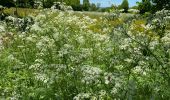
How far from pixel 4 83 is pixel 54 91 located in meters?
1.82

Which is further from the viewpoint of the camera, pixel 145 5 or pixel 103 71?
pixel 145 5

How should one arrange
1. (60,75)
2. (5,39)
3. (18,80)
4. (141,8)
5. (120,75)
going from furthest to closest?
1. (5,39)
2. (141,8)
3. (18,80)
4. (60,75)
5. (120,75)

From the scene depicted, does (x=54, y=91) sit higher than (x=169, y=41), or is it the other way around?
(x=169, y=41)

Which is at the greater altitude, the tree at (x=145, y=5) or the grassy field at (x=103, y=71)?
the tree at (x=145, y=5)

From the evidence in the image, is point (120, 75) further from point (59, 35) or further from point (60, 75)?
point (59, 35)

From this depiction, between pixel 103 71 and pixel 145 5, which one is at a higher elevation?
pixel 145 5

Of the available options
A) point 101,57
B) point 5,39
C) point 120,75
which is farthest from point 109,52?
point 5,39

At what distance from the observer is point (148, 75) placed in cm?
843

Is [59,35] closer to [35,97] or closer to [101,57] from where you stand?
[101,57]

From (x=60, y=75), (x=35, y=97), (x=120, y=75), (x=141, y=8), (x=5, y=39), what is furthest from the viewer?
(x=5, y=39)

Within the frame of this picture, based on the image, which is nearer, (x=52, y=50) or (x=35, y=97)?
(x=35, y=97)

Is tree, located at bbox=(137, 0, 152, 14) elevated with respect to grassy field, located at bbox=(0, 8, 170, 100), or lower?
elevated

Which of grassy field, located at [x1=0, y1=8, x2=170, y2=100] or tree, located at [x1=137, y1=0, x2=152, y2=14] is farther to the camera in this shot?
tree, located at [x1=137, y1=0, x2=152, y2=14]

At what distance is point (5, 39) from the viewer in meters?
13.6
